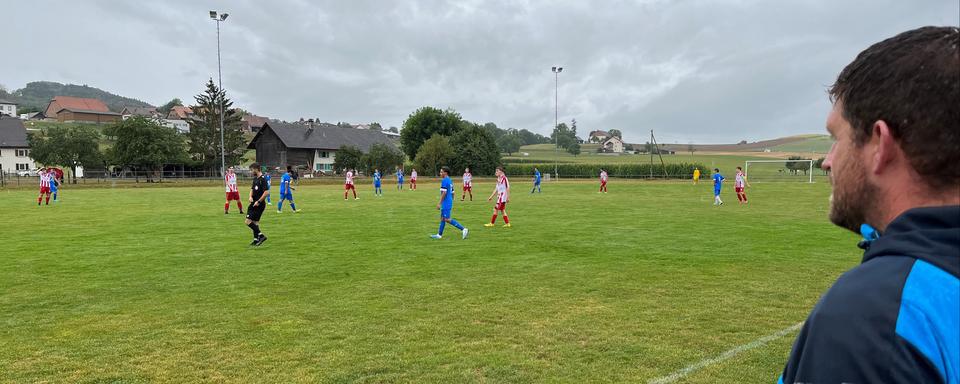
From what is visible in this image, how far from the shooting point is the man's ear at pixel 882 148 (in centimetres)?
117

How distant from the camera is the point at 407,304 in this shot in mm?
8039

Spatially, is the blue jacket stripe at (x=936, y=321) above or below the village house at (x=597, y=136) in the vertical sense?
below

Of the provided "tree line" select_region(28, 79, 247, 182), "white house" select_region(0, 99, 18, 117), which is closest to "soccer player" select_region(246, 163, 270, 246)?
"tree line" select_region(28, 79, 247, 182)

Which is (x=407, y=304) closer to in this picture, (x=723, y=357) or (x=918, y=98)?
(x=723, y=357)

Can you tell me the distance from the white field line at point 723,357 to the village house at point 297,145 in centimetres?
7946

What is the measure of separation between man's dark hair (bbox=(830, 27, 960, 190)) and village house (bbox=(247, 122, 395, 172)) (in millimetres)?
83474

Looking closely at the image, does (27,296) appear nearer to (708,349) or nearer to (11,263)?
(11,263)

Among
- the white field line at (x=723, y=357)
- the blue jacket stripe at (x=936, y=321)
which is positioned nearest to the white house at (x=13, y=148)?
the white field line at (x=723, y=357)

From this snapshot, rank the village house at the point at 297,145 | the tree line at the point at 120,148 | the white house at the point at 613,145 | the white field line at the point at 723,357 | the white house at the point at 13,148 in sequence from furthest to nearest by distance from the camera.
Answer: the white house at the point at 613,145 < the village house at the point at 297,145 < the white house at the point at 13,148 < the tree line at the point at 120,148 < the white field line at the point at 723,357

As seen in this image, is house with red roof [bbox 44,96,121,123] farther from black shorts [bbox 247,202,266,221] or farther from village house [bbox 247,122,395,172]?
black shorts [bbox 247,202,266,221]

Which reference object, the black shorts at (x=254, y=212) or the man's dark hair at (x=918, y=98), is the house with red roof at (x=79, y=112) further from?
the man's dark hair at (x=918, y=98)

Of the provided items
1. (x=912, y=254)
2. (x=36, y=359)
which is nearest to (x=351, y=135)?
(x=36, y=359)

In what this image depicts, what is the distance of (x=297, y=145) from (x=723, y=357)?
267 ft

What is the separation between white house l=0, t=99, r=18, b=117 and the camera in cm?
14150
